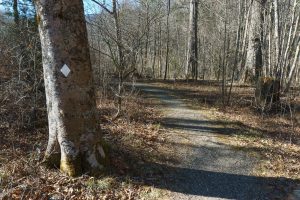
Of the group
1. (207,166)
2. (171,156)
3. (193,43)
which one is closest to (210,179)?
(207,166)

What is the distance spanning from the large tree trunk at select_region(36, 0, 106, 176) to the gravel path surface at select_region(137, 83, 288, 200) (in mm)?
1559

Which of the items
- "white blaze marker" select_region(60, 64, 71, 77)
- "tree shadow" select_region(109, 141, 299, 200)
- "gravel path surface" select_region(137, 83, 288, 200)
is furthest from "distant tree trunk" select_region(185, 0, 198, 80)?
"white blaze marker" select_region(60, 64, 71, 77)

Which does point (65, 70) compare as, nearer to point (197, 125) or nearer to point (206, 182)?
point (206, 182)

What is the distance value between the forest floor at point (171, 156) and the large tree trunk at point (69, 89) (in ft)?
1.04

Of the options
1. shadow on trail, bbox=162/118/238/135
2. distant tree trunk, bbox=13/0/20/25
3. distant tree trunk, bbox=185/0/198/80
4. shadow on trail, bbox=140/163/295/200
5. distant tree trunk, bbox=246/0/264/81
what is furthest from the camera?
distant tree trunk, bbox=185/0/198/80

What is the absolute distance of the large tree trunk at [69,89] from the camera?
5098 mm

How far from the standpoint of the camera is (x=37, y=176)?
17.7 feet

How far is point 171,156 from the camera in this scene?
6973 millimetres

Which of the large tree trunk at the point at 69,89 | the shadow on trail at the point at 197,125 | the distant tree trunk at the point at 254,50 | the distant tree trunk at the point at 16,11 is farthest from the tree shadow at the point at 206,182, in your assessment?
the distant tree trunk at the point at 254,50

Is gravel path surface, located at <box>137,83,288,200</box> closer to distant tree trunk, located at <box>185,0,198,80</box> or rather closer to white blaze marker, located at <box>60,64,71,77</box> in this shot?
white blaze marker, located at <box>60,64,71,77</box>

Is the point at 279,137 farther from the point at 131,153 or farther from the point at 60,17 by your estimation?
the point at 60,17

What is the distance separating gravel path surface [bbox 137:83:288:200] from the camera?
5.59m

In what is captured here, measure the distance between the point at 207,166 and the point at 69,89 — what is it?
317cm

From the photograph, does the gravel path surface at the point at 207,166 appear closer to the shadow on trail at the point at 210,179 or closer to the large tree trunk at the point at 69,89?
the shadow on trail at the point at 210,179
